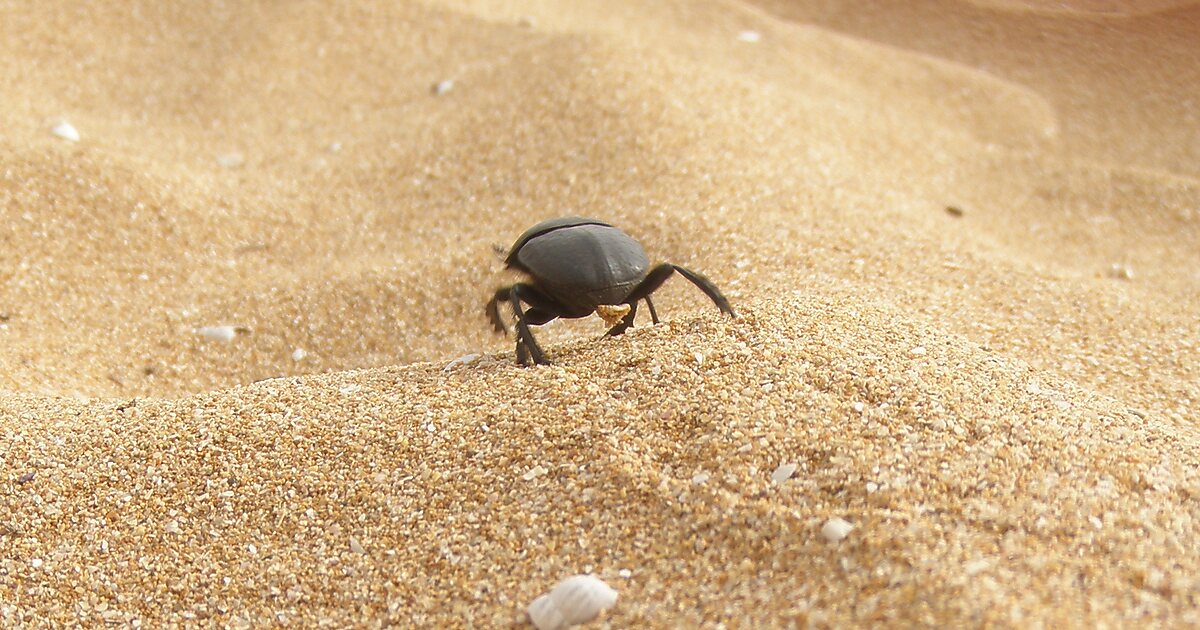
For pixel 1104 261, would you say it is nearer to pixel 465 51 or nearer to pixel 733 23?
pixel 733 23

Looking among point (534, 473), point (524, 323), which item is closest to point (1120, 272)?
point (524, 323)

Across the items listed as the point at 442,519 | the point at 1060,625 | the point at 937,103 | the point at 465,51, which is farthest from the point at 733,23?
the point at 1060,625

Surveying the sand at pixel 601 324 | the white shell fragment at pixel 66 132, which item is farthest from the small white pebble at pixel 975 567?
the white shell fragment at pixel 66 132

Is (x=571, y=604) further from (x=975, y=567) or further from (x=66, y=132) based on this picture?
(x=66, y=132)

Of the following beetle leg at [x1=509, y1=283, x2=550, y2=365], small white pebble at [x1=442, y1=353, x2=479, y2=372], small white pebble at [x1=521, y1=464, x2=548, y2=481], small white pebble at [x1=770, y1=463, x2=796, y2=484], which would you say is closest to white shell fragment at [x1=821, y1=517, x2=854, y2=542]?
small white pebble at [x1=770, y1=463, x2=796, y2=484]

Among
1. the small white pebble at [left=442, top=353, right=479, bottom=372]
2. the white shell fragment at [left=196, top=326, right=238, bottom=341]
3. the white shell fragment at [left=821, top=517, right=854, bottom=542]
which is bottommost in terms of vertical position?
the white shell fragment at [left=196, top=326, right=238, bottom=341]

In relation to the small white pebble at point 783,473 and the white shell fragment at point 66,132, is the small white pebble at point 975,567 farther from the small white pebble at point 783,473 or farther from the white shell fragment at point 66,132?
the white shell fragment at point 66,132

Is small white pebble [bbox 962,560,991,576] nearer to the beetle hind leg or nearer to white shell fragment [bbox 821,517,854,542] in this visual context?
white shell fragment [bbox 821,517,854,542]
